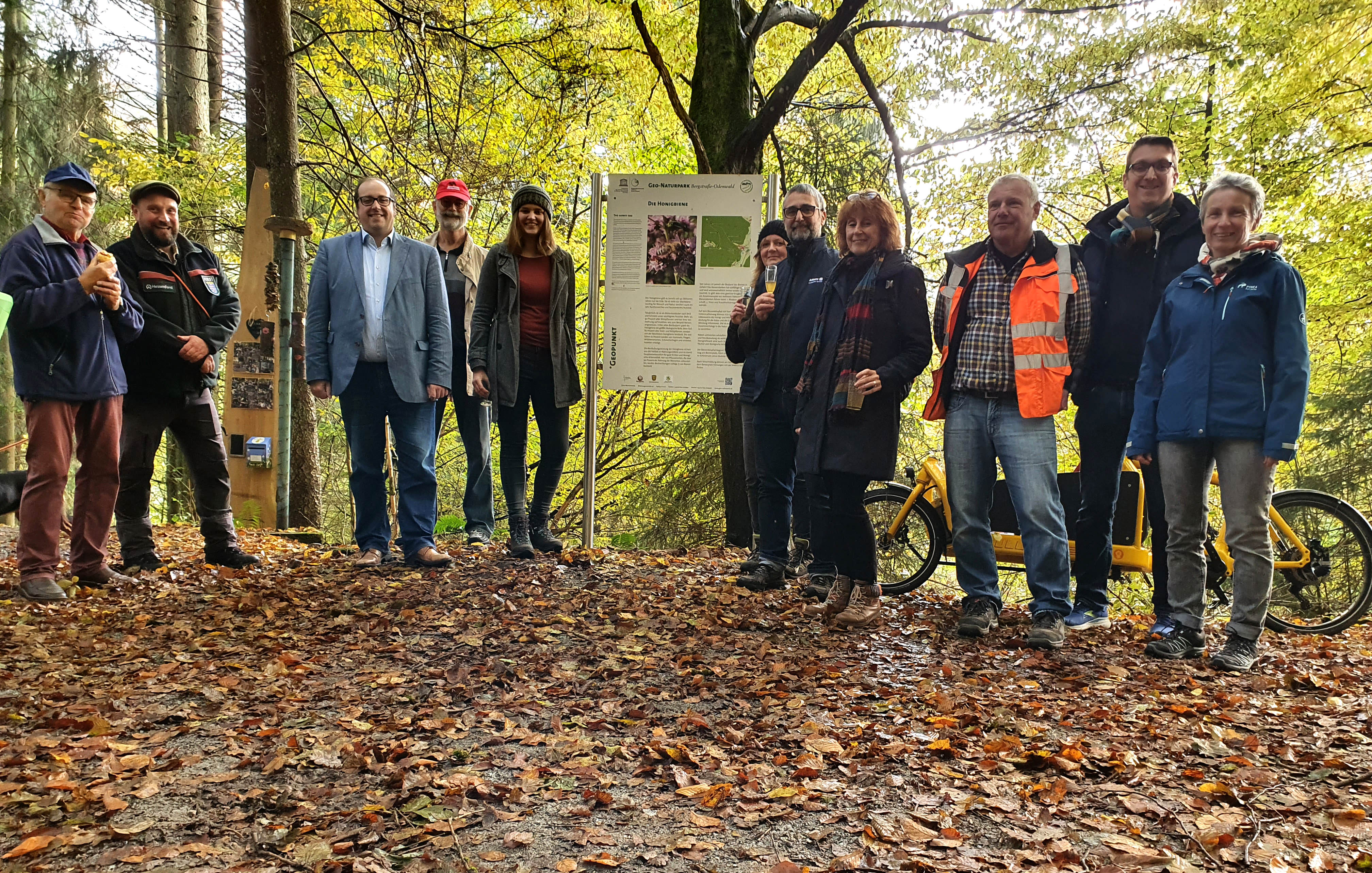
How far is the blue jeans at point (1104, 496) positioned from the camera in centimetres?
434

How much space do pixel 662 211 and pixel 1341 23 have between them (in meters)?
7.45

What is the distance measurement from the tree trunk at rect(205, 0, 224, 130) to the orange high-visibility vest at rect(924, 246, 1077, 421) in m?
10.8

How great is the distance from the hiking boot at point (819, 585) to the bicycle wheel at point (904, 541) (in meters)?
0.88

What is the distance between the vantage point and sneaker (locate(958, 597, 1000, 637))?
433cm

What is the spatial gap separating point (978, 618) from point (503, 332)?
3295 mm

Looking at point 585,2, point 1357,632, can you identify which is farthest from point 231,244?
point 1357,632

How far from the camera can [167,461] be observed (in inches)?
468

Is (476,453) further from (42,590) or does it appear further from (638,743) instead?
(638,743)

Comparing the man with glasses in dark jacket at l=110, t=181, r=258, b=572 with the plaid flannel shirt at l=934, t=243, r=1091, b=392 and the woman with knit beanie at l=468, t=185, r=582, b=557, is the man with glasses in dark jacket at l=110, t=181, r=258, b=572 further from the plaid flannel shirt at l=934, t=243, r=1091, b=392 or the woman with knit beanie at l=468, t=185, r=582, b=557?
the plaid flannel shirt at l=934, t=243, r=1091, b=392

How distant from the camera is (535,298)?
18.6 ft

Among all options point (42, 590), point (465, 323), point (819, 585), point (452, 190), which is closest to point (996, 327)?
point (819, 585)

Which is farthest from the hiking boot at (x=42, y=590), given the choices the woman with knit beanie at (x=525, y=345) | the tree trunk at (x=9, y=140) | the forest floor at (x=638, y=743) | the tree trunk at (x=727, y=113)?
the tree trunk at (x=9, y=140)

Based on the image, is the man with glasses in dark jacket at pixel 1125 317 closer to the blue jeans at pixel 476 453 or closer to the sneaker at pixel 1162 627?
the sneaker at pixel 1162 627

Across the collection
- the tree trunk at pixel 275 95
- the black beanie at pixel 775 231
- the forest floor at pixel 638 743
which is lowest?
the forest floor at pixel 638 743
